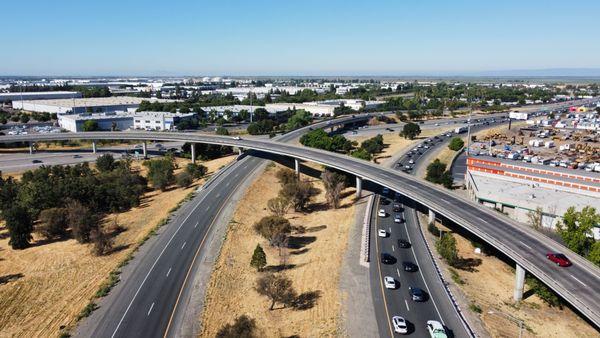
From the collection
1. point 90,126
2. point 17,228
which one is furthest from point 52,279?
point 90,126

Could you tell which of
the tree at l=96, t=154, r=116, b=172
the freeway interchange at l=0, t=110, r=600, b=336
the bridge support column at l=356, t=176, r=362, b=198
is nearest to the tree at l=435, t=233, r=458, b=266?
the freeway interchange at l=0, t=110, r=600, b=336

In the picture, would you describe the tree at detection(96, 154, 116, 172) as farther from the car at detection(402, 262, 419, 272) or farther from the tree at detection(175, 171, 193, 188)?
the car at detection(402, 262, 419, 272)

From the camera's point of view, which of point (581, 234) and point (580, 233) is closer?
point (581, 234)

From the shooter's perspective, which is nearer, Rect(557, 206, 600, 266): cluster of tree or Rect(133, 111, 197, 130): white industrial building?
Rect(557, 206, 600, 266): cluster of tree

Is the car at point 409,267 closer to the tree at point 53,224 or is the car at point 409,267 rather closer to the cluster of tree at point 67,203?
the cluster of tree at point 67,203

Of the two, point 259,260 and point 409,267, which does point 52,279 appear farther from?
point 409,267
